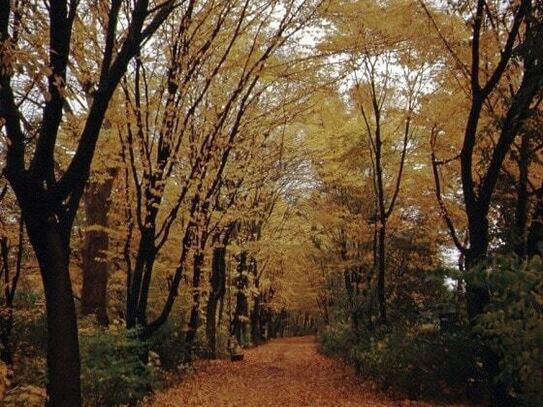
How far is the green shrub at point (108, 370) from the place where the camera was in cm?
759

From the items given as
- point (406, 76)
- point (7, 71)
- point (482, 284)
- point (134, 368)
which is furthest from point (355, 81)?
point (7, 71)

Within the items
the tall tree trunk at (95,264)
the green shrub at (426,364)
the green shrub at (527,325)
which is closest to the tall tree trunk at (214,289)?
the tall tree trunk at (95,264)

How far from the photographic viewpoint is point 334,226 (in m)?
18.2

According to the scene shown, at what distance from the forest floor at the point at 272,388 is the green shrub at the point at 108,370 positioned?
2.44 ft

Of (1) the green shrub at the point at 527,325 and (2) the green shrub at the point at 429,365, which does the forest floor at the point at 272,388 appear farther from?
(1) the green shrub at the point at 527,325

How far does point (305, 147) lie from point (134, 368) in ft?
29.5

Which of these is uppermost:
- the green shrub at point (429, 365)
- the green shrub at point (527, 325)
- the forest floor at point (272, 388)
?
the green shrub at point (527, 325)

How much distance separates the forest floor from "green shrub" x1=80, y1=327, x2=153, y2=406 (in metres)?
0.74

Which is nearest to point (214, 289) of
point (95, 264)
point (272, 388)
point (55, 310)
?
point (272, 388)

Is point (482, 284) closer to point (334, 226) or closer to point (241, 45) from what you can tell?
point (241, 45)


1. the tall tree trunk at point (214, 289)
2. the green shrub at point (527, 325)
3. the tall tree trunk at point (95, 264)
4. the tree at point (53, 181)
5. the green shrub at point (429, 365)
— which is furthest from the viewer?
the tall tree trunk at point (214, 289)

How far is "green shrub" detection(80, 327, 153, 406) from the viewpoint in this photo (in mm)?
7590

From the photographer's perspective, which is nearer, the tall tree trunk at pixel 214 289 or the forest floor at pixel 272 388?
the forest floor at pixel 272 388

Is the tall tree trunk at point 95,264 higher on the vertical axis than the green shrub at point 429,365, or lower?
higher
